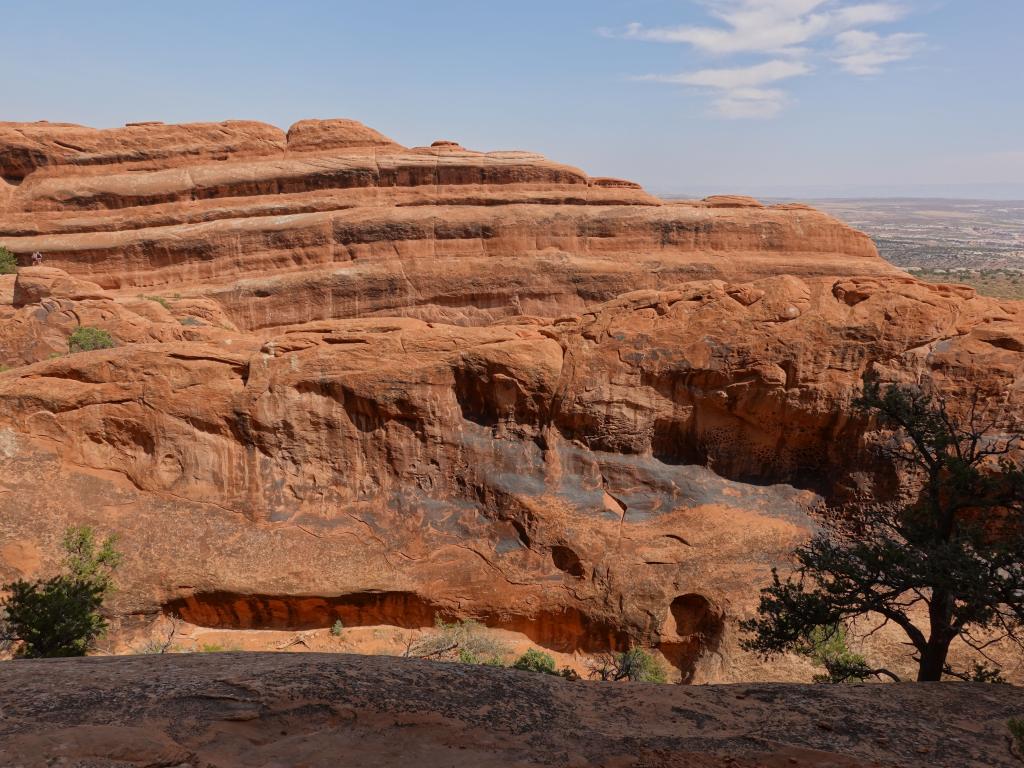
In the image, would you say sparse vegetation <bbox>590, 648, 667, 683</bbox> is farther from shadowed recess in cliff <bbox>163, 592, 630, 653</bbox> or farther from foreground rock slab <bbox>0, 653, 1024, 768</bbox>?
foreground rock slab <bbox>0, 653, 1024, 768</bbox>

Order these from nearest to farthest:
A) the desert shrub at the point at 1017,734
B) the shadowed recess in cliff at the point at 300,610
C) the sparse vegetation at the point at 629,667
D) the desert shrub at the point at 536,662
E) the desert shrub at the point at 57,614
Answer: the desert shrub at the point at 1017,734
the desert shrub at the point at 57,614
the desert shrub at the point at 536,662
the sparse vegetation at the point at 629,667
the shadowed recess in cliff at the point at 300,610

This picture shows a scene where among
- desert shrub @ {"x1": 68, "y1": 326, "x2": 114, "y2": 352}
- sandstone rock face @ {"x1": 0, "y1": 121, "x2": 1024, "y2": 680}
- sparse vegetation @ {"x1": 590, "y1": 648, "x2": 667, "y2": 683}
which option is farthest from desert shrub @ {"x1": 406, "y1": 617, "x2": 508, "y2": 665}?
desert shrub @ {"x1": 68, "y1": 326, "x2": 114, "y2": 352}

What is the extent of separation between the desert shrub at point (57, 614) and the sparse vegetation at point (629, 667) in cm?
1034

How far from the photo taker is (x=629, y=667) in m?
15.2

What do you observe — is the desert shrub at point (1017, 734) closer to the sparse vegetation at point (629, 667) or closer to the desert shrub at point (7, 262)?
the sparse vegetation at point (629, 667)

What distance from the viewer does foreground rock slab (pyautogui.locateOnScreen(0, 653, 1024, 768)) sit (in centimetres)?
683

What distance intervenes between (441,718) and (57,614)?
9199mm

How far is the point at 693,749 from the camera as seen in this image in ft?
24.2

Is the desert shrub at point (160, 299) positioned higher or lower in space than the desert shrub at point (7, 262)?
lower

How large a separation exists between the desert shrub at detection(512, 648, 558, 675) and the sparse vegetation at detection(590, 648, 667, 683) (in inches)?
41.0

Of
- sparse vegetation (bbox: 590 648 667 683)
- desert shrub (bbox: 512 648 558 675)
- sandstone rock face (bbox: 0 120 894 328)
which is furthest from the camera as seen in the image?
sandstone rock face (bbox: 0 120 894 328)

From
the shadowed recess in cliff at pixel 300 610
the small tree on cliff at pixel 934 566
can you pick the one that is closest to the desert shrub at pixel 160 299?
the shadowed recess in cliff at pixel 300 610

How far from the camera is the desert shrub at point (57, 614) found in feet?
42.0

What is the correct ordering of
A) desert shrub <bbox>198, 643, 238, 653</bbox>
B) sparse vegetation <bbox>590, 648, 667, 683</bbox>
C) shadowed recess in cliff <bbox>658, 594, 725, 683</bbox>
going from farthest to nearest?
shadowed recess in cliff <bbox>658, 594, 725, 683</bbox> → desert shrub <bbox>198, 643, 238, 653</bbox> → sparse vegetation <bbox>590, 648, 667, 683</bbox>
